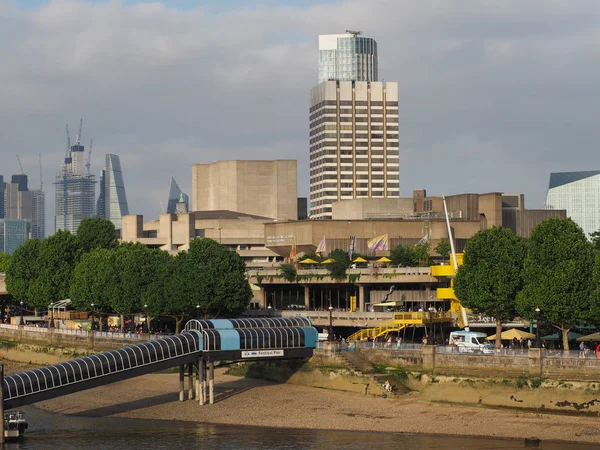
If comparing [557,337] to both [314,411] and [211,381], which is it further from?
[211,381]

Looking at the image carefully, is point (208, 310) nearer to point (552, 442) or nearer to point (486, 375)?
point (486, 375)

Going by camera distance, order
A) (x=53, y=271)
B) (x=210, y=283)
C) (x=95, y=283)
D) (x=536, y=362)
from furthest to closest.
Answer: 1. (x=53, y=271)
2. (x=95, y=283)
3. (x=210, y=283)
4. (x=536, y=362)

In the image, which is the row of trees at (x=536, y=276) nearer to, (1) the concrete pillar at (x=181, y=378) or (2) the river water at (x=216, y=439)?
(2) the river water at (x=216, y=439)

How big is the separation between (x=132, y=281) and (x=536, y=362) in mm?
65371

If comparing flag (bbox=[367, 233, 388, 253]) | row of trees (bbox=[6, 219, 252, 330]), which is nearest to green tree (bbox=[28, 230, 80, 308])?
row of trees (bbox=[6, 219, 252, 330])

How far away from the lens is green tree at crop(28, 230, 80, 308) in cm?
16900

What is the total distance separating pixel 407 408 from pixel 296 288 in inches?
2420

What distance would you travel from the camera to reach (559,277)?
9844 cm

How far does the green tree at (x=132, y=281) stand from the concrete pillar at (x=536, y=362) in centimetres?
6076

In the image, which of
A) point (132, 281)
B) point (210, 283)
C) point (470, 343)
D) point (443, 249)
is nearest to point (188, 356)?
point (470, 343)

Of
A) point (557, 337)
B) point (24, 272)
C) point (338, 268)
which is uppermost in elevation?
point (24, 272)

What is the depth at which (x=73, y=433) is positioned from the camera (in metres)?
87.6

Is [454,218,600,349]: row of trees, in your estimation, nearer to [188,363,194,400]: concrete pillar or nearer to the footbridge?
the footbridge

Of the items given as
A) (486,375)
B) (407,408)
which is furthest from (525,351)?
(407,408)
